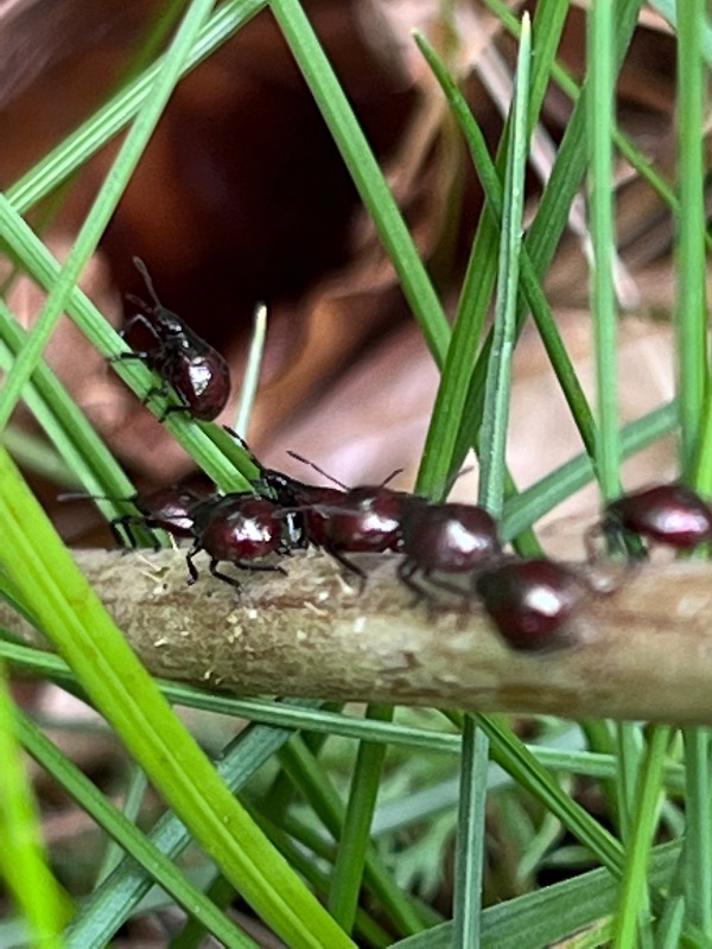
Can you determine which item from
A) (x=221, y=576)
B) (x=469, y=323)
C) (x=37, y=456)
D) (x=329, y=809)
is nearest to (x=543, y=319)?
(x=469, y=323)

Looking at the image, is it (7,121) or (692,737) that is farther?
(7,121)

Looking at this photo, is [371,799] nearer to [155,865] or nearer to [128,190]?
[155,865]

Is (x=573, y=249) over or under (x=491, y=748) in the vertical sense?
over

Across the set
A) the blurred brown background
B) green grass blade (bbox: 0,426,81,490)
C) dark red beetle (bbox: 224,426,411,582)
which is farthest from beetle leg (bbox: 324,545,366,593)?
the blurred brown background

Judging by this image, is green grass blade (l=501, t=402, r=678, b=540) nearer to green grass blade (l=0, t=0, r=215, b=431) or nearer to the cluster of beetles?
the cluster of beetles

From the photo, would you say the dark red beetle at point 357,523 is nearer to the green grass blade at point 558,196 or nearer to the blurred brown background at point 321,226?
the green grass blade at point 558,196

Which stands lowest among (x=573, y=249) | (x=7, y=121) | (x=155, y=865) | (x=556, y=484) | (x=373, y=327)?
(x=155, y=865)

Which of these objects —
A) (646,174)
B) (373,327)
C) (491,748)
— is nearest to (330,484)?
(373,327)
